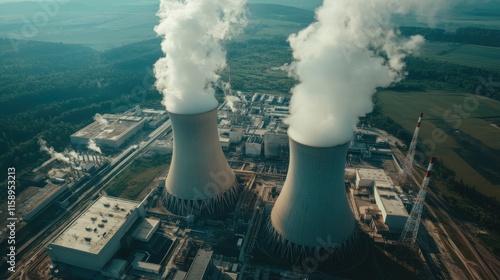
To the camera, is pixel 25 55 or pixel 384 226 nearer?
pixel 384 226

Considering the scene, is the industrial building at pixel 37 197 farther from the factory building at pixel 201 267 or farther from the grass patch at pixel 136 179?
the factory building at pixel 201 267

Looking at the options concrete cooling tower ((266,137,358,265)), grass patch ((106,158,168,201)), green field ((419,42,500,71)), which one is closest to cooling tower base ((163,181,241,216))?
grass patch ((106,158,168,201))

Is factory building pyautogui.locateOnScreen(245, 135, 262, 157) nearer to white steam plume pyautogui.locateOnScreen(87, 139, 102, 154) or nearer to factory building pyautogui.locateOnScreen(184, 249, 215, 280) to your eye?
factory building pyautogui.locateOnScreen(184, 249, 215, 280)

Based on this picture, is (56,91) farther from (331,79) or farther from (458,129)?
(458,129)

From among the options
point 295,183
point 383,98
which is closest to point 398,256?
point 295,183

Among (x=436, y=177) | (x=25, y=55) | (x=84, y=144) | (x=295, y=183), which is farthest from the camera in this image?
(x=25, y=55)

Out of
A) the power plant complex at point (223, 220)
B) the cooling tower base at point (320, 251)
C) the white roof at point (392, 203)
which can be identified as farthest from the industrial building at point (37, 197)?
the white roof at point (392, 203)

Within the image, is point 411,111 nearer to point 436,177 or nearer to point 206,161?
point 436,177
